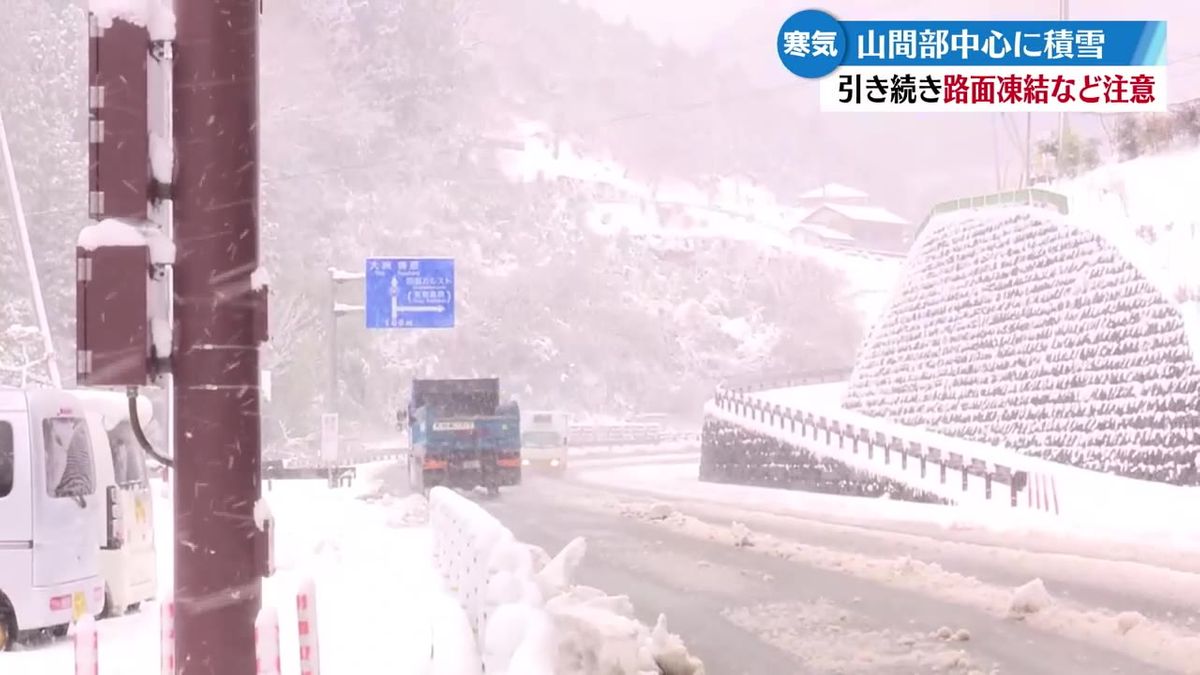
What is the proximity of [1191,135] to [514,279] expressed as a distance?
38611 millimetres

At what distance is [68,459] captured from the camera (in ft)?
31.7

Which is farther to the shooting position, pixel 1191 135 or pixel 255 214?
pixel 1191 135

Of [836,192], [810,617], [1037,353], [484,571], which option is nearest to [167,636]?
[484,571]

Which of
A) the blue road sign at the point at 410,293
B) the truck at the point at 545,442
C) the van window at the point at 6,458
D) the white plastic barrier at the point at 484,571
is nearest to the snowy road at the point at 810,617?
the white plastic barrier at the point at 484,571

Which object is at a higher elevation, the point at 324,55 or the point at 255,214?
the point at 324,55

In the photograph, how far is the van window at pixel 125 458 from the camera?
1177 cm

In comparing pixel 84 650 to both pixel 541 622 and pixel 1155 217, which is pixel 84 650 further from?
pixel 1155 217

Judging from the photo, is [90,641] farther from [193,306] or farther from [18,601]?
[18,601]

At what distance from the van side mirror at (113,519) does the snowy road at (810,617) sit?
4975mm

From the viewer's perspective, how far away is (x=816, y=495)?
27203 mm

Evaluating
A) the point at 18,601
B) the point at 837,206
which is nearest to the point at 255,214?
the point at 18,601

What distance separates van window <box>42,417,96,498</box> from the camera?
943cm

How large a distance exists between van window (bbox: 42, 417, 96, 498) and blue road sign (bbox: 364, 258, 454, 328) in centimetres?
1618
